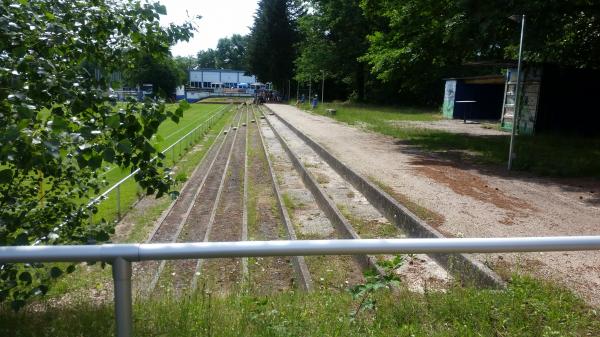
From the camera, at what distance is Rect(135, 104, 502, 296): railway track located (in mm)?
7039

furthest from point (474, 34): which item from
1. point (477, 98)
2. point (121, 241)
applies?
point (477, 98)

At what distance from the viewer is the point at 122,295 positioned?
236cm

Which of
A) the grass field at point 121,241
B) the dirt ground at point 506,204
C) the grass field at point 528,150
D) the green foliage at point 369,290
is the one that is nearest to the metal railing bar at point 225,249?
the green foliage at point 369,290

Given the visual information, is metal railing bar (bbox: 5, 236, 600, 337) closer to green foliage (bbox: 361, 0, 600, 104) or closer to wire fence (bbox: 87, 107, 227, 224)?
wire fence (bbox: 87, 107, 227, 224)

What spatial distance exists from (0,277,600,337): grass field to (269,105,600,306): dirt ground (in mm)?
981

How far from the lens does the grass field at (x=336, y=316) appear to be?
10.7 ft

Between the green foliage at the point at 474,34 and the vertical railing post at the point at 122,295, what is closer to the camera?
the vertical railing post at the point at 122,295

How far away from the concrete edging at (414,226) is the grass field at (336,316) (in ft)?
2.97

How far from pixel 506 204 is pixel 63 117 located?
7.49 metres

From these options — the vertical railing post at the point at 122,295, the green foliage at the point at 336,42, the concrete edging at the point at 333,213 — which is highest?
the green foliage at the point at 336,42

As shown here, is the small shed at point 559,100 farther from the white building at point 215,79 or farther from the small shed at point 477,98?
the white building at point 215,79

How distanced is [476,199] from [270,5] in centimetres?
6873

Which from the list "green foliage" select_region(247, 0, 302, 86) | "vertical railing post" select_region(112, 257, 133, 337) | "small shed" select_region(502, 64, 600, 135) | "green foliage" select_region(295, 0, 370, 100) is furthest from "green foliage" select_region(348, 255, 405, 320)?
"green foliage" select_region(247, 0, 302, 86)

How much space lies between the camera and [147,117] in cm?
384
